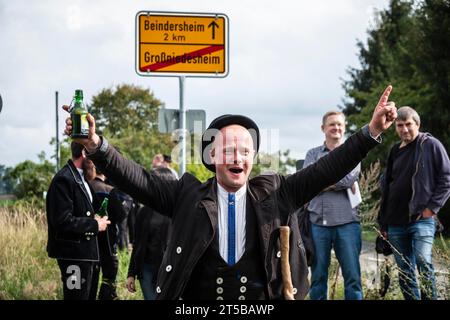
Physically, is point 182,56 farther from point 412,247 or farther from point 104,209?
point 412,247

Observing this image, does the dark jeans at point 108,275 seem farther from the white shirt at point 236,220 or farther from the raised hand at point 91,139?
the raised hand at point 91,139

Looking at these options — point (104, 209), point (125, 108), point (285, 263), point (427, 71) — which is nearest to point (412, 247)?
point (104, 209)

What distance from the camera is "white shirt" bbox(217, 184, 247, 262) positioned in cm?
415

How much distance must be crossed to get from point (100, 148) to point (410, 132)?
449 cm

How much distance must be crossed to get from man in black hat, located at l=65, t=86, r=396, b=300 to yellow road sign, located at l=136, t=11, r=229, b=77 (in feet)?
18.3

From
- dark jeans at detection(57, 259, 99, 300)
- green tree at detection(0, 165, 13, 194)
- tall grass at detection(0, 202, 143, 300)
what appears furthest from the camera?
green tree at detection(0, 165, 13, 194)

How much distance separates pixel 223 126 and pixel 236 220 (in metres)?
0.51

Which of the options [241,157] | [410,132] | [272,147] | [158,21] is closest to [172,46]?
[158,21]

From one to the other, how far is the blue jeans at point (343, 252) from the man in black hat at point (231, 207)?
3547mm

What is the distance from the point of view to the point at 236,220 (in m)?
4.22

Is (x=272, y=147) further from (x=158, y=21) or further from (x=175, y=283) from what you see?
(x=175, y=283)

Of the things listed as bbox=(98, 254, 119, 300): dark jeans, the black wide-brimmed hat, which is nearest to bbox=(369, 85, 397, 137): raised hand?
the black wide-brimmed hat

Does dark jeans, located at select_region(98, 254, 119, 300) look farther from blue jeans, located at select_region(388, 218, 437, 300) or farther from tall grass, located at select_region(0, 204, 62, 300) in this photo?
blue jeans, located at select_region(388, 218, 437, 300)

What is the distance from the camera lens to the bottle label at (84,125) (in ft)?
13.5
